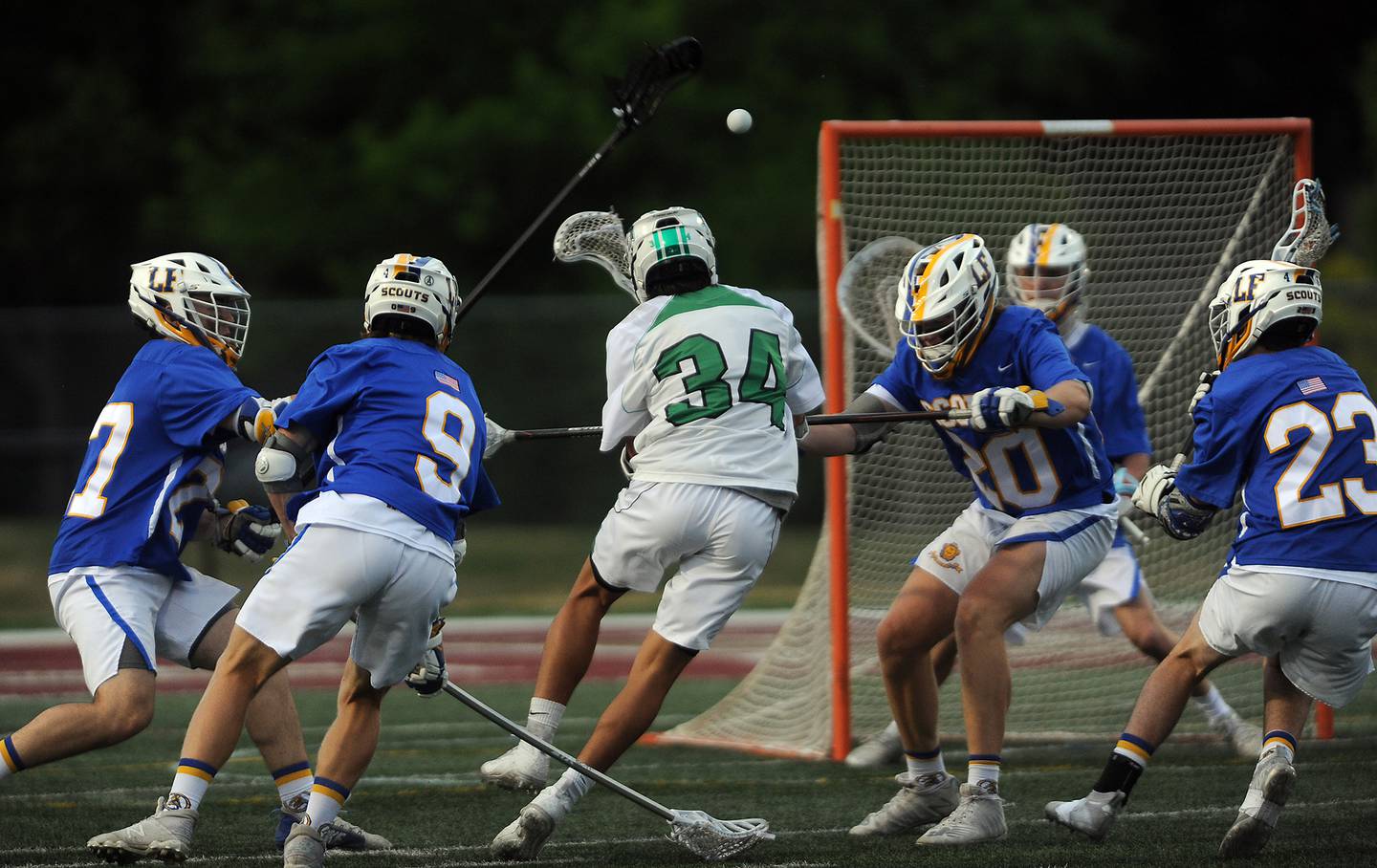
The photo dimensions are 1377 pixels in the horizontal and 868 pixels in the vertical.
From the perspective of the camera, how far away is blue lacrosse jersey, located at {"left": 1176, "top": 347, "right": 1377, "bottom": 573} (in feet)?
16.3

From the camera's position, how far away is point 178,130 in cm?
2312

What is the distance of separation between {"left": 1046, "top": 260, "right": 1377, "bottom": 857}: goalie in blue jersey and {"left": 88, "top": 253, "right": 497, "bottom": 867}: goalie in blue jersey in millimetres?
2016

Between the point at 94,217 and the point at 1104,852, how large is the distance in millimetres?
20692

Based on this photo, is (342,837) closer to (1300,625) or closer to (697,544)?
(697,544)

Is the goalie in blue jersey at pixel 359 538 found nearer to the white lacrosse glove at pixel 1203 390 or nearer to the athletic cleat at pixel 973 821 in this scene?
the athletic cleat at pixel 973 821

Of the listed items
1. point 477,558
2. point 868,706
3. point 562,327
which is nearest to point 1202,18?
point 562,327

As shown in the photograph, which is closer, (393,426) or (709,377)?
(393,426)

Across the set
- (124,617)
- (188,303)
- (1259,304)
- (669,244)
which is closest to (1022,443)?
(1259,304)

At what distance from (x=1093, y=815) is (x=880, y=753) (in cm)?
189

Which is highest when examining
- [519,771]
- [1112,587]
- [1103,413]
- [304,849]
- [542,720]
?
[1103,413]

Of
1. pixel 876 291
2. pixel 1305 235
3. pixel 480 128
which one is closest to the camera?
pixel 1305 235

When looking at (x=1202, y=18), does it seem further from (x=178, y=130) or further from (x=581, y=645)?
(x=581, y=645)

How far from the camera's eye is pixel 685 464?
5.23m

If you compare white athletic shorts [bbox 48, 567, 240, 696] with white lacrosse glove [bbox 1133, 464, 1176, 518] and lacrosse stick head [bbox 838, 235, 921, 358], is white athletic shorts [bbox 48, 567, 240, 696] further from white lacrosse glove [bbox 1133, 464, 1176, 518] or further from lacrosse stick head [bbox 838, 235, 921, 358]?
lacrosse stick head [bbox 838, 235, 921, 358]
